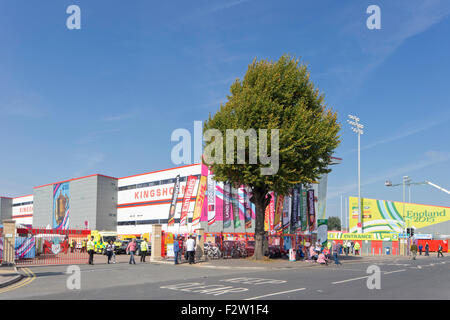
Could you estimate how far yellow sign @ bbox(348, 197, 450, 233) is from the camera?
70688 mm

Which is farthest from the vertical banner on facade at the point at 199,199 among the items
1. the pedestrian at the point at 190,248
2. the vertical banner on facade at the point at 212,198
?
the pedestrian at the point at 190,248

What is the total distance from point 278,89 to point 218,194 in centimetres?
1429

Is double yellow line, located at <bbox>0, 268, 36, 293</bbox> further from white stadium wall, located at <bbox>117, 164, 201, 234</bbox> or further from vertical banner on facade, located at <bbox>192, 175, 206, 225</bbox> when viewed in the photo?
white stadium wall, located at <bbox>117, 164, 201, 234</bbox>

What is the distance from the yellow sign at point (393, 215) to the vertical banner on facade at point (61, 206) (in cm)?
5445

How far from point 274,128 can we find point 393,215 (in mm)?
55426

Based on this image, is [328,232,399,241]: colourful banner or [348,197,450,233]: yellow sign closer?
[328,232,399,241]: colourful banner

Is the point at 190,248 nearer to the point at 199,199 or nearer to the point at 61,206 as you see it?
the point at 199,199

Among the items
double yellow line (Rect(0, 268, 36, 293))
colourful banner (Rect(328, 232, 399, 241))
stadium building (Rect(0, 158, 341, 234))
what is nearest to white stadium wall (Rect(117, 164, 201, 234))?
stadium building (Rect(0, 158, 341, 234))

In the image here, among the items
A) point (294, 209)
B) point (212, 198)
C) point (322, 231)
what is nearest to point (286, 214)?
point (294, 209)

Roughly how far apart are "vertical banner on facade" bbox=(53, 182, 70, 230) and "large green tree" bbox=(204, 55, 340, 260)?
57.1 meters

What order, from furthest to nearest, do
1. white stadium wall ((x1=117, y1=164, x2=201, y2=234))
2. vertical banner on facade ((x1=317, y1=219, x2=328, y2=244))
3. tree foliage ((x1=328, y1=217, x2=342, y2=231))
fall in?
tree foliage ((x1=328, y1=217, x2=342, y2=231)) → white stadium wall ((x1=117, y1=164, x2=201, y2=234)) → vertical banner on facade ((x1=317, y1=219, x2=328, y2=244))

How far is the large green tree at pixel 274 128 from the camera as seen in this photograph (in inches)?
1041

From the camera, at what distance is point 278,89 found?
27797 mm
